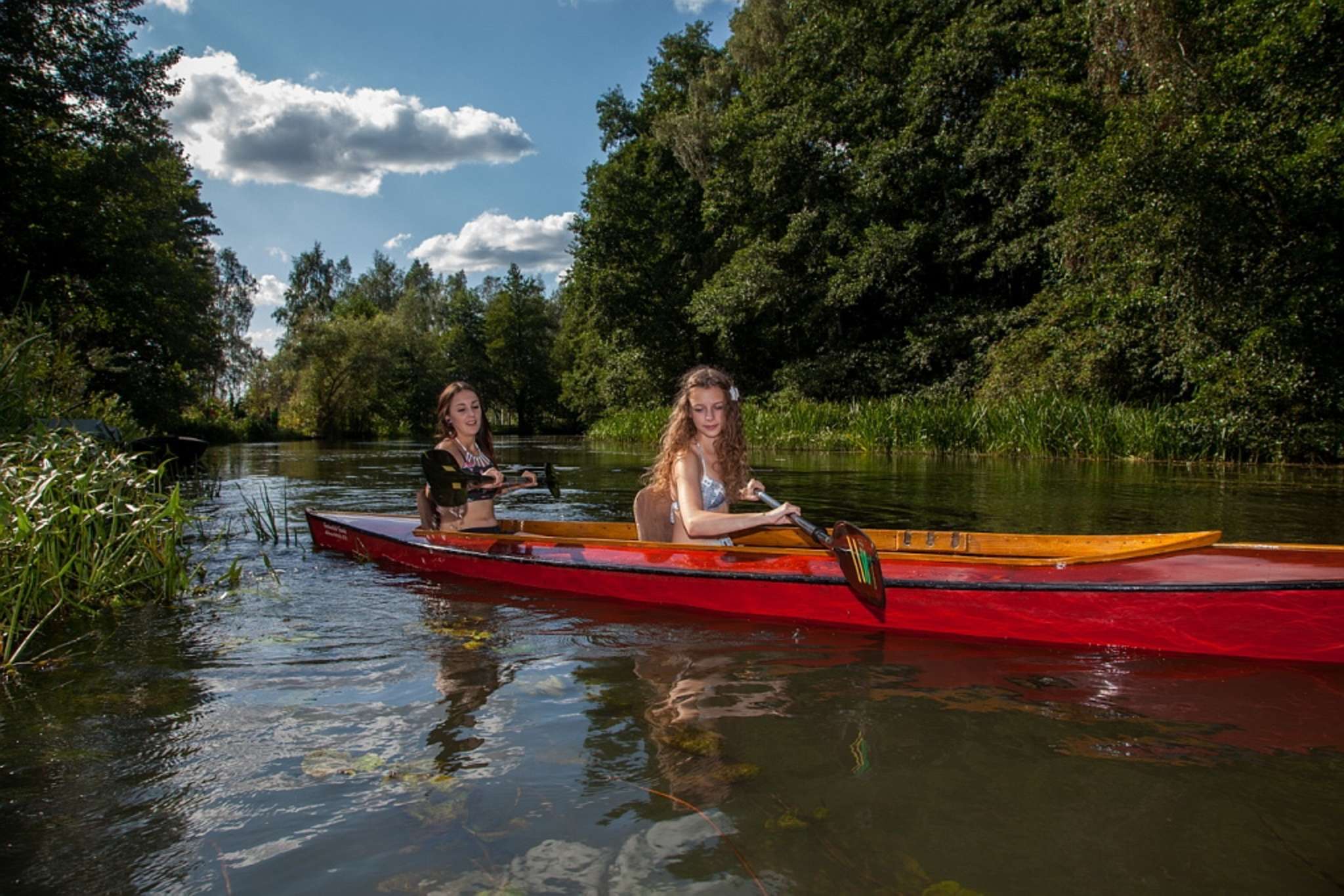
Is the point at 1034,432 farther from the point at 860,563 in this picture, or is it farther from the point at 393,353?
the point at 393,353

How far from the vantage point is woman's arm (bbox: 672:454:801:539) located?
4.35 metres

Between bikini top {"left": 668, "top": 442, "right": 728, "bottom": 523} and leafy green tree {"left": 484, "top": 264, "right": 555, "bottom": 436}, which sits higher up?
leafy green tree {"left": 484, "top": 264, "right": 555, "bottom": 436}

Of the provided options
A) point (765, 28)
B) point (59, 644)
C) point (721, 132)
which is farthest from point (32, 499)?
point (765, 28)

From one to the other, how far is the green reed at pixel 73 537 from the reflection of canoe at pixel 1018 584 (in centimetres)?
216

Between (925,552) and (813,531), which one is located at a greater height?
(813,531)

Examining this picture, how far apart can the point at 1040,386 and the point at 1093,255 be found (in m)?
3.01

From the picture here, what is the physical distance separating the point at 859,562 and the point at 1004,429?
1435 centimetres

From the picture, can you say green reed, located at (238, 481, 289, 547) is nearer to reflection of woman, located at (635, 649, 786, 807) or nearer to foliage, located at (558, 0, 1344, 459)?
reflection of woman, located at (635, 649, 786, 807)

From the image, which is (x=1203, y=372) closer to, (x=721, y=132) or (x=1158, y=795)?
(x=1158, y=795)

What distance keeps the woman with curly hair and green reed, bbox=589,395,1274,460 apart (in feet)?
41.0

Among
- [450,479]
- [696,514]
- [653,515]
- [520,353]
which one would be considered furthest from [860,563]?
[520,353]

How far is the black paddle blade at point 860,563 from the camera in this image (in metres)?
4.04

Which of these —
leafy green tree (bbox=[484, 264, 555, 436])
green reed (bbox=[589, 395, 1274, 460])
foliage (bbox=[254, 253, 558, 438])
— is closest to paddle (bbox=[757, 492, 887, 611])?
green reed (bbox=[589, 395, 1274, 460])

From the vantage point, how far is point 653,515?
521cm
